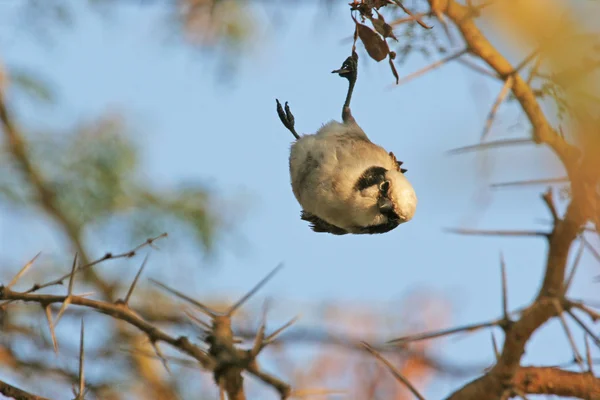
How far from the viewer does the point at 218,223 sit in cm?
758

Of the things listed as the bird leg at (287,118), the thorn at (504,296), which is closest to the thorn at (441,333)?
the thorn at (504,296)

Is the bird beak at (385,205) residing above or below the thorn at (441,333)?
above

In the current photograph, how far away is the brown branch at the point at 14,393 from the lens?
8.16 ft

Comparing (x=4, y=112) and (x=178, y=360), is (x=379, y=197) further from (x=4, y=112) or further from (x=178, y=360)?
(x=4, y=112)

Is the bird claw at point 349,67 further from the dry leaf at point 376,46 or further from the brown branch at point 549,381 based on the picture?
the brown branch at point 549,381

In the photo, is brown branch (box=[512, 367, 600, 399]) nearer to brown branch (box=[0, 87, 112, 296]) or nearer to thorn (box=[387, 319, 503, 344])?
thorn (box=[387, 319, 503, 344])

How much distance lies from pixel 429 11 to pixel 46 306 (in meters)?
2.02

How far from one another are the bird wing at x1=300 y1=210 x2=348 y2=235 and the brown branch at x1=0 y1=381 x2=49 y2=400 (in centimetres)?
265

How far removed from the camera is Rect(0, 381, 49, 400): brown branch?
2.49 m

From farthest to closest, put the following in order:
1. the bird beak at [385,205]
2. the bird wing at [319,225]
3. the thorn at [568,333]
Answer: the bird wing at [319,225] < the bird beak at [385,205] < the thorn at [568,333]

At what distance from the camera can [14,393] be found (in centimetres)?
252

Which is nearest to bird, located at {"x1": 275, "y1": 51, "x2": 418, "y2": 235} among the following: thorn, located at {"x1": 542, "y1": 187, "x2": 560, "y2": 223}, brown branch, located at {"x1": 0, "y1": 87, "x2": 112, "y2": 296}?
thorn, located at {"x1": 542, "y1": 187, "x2": 560, "y2": 223}

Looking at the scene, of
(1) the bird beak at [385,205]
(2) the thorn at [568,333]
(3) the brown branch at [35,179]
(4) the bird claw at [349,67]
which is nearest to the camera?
(2) the thorn at [568,333]

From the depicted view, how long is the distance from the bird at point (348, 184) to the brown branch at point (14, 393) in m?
2.38
